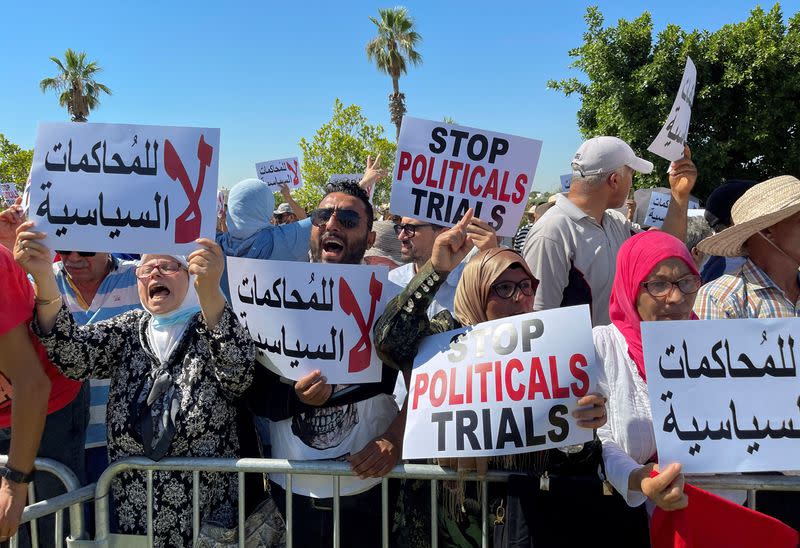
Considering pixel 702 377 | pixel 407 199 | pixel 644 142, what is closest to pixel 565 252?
pixel 407 199

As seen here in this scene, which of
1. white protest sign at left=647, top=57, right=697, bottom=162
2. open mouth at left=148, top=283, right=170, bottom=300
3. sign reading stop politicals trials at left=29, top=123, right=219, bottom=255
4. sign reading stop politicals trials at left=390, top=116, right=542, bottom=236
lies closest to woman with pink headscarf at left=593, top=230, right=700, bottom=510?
sign reading stop politicals trials at left=390, top=116, right=542, bottom=236

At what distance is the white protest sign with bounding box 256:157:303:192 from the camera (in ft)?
37.2

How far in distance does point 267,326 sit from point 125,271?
54.5 inches

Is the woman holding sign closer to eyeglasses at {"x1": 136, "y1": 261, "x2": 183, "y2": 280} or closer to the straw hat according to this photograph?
eyeglasses at {"x1": 136, "y1": 261, "x2": 183, "y2": 280}

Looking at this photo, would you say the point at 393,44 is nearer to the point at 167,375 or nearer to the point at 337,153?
the point at 337,153

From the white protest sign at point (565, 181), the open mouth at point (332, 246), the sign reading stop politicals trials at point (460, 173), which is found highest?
the white protest sign at point (565, 181)

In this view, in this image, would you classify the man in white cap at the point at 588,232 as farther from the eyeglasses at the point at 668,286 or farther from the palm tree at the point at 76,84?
the palm tree at the point at 76,84

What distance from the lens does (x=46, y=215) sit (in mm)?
2375

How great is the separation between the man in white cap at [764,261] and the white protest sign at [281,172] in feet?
30.5

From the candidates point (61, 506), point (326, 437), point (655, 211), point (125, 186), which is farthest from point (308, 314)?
point (655, 211)

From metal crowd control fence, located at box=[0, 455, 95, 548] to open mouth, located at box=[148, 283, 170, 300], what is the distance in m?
0.75

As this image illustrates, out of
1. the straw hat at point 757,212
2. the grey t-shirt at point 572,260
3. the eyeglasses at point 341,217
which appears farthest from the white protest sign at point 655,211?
the eyeglasses at point 341,217

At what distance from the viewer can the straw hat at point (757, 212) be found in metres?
2.68

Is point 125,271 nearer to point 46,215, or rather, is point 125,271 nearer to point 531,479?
point 46,215
